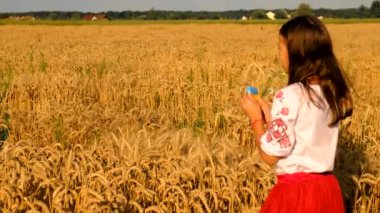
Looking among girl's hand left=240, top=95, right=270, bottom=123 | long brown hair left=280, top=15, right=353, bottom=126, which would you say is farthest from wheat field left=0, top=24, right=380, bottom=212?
long brown hair left=280, top=15, right=353, bottom=126

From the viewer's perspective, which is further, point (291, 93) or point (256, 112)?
point (256, 112)

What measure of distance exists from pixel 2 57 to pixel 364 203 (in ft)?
39.7

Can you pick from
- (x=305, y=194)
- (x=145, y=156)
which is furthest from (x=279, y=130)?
(x=145, y=156)

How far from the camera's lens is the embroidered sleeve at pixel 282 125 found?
283 cm

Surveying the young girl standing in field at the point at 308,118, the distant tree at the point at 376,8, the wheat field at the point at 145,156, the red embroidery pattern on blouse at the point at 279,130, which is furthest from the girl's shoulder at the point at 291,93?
the distant tree at the point at 376,8

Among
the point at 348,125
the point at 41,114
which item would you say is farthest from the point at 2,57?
the point at 348,125

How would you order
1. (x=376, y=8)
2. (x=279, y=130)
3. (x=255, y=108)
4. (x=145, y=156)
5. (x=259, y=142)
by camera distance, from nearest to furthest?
1. (x=279, y=130)
2. (x=259, y=142)
3. (x=255, y=108)
4. (x=145, y=156)
5. (x=376, y=8)

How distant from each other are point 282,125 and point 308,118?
16 centimetres

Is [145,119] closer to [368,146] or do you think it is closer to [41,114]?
[41,114]

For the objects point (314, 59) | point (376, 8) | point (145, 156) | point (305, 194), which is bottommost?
point (376, 8)

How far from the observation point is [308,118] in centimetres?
291

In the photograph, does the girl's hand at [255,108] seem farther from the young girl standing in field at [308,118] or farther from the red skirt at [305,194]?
the red skirt at [305,194]

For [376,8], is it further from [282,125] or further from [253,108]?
[282,125]

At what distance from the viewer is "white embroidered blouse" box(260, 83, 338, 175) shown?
285cm
